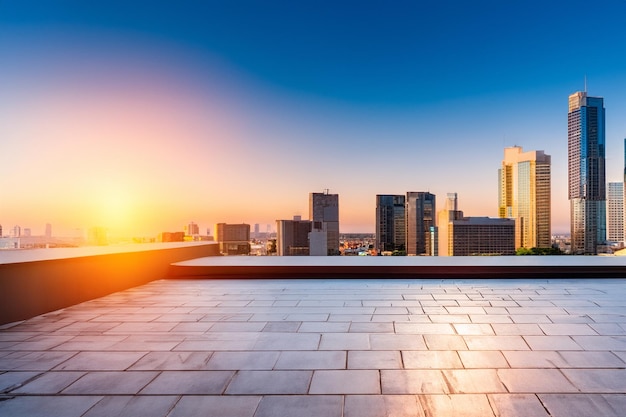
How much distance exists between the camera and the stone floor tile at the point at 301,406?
2.24 metres

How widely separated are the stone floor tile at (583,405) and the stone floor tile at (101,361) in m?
3.06

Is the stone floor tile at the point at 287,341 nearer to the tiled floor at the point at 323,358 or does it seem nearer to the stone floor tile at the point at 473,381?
the tiled floor at the point at 323,358

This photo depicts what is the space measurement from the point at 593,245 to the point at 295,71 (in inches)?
3971

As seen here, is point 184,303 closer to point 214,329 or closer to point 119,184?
point 214,329

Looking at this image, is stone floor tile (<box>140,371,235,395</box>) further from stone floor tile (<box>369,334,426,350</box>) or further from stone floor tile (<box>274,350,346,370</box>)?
stone floor tile (<box>369,334,426,350</box>)

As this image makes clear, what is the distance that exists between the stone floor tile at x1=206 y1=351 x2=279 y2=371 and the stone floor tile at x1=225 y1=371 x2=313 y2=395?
13 cm

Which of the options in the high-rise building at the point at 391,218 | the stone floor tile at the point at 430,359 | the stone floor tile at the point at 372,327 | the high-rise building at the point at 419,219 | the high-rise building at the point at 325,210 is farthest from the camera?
the high-rise building at the point at 391,218

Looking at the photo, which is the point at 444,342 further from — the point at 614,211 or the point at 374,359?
the point at 614,211

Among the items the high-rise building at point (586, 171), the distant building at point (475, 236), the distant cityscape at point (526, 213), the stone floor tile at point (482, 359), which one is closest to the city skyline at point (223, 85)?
the stone floor tile at point (482, 359)

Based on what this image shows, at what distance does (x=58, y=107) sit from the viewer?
13391mm

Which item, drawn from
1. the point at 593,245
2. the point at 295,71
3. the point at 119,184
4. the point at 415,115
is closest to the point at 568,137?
the point at 593,245

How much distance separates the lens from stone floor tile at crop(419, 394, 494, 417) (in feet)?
7.38

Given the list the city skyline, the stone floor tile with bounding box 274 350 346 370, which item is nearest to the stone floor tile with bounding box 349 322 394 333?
the stone floor tile with bounding box 274 350 346 370

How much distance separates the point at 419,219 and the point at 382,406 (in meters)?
77.5
